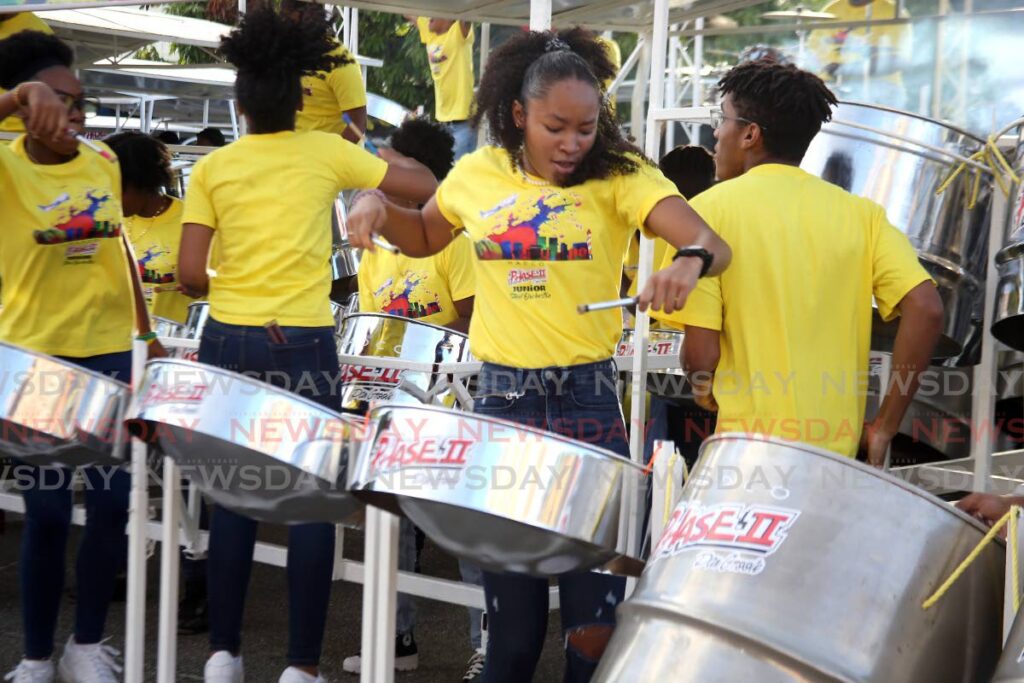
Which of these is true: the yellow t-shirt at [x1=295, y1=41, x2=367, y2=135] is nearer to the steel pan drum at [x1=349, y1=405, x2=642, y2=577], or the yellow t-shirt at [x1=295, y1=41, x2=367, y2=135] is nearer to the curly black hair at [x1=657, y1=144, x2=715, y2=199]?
the curly black hair at [x1=657, y1=144, x2=715, y2=199]

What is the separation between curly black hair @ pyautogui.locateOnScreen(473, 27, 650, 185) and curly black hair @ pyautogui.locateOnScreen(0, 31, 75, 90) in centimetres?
97

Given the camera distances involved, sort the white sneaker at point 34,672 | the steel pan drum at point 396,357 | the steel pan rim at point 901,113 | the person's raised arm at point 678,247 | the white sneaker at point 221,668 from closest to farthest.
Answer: the person's raised arm at point 678,247 < the white sneaker at point 221,668 < the steel pan rim at point 901,113 < the white sneaker at point 34,672 < the steel pan drum at point 396,357

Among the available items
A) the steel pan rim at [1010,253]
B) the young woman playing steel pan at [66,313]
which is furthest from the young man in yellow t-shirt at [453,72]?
the steel pan rim at [1010,253]

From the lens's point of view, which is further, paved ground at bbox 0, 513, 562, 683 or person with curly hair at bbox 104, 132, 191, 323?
person with curly hair at bbox 104, 132, 191, 323

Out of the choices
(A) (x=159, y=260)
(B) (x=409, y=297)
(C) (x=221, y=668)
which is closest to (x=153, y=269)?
(A) (x=159, y=260)

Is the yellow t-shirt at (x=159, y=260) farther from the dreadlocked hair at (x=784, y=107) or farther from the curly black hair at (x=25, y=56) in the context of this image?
the dreadlocked hair at (x=784, y=107)

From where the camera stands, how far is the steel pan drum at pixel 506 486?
1.50 meters

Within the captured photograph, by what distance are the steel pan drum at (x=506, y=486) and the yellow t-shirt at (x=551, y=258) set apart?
235mm

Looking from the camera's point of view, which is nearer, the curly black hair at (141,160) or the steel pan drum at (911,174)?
the steel pan drum at (911,174)

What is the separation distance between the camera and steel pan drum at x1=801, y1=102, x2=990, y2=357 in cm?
225

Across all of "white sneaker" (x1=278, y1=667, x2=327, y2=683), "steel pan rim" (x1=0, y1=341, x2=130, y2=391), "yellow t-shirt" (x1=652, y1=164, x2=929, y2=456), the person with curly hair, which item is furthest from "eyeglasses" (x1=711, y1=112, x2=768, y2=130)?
the person with curly hair

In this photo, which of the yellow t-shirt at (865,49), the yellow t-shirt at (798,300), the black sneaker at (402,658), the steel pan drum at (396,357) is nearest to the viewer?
the yellow t-shirt at (798,300)

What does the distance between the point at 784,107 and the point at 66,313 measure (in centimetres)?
125

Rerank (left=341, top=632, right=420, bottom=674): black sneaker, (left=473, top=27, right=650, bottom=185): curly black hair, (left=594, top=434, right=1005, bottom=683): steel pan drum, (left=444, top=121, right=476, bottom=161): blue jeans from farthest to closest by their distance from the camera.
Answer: (left=444, top=121, right=476, bottom=161): blue jeans < (left=341, top=632, right=420, bottom=674): black sneaker < (left=473, top=27, right=650, bottom=185): curly black hair < (left=594, top=434, right=1005, bottom=683): steel pan drum
